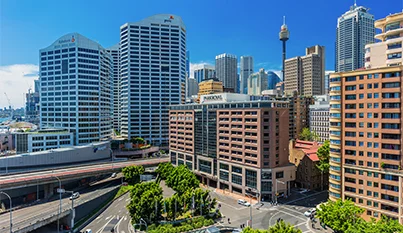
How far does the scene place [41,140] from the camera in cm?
12706

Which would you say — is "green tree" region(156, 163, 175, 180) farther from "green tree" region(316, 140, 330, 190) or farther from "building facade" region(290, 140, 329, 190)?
"green tree" region(316, 140, 330, 190)

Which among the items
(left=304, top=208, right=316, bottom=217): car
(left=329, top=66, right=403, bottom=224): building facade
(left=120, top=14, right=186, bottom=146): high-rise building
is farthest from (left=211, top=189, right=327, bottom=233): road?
(left=120, top=14, right=186, bottom=146): high-rise building

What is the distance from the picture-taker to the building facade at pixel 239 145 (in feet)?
303

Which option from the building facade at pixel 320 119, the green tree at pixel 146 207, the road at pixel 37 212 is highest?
the building facade at pixel 320 119

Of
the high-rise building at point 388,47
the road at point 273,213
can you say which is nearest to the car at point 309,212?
the road at point 273,213

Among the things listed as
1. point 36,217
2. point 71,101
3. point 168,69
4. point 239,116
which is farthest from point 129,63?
point 36,217

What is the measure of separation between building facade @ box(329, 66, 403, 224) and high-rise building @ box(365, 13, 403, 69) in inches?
286

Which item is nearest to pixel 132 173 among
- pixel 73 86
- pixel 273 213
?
pixel 273 213

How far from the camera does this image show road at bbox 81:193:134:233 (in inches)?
2860

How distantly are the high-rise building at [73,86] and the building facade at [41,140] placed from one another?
8805 millimetres

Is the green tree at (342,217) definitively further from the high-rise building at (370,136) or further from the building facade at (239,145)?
the building facade at (239,145)

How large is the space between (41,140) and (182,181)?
81.6 meters

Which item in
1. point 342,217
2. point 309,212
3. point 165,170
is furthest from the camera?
point 165,170

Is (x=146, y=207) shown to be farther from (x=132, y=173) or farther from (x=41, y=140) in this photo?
(x=41, y=140)
